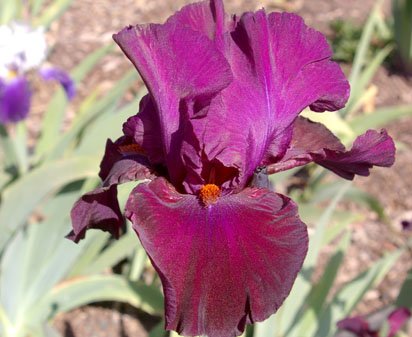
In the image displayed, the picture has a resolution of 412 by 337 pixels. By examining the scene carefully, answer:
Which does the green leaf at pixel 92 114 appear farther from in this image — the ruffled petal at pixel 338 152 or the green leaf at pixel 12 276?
the ruffled petal at pixel 338 152

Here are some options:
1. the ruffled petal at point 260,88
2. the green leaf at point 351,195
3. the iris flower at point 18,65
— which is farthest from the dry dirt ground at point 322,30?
the ruffled petal at point 260,88

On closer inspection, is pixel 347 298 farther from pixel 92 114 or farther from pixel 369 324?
pixel 92 114

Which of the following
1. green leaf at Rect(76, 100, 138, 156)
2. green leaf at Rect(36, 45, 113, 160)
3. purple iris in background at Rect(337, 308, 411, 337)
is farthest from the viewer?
green leaf at Rect(36, 45, 113, 160)

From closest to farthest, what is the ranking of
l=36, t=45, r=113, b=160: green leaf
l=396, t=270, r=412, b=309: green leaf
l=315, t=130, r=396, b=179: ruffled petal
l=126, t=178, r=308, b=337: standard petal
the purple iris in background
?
l=126, t=178, r=308, b=337: standard petal < l=315, t=130, r=396, b=179: ruffled petal < the purple iris in background < l=396, t=270, r=412, b=309: green leaf < l=36, t=45, r=113, b=160: green leaf

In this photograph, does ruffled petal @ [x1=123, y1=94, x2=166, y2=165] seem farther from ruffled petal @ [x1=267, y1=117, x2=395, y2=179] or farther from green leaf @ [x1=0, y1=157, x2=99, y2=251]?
green leaf @ [x1=0, y1=157, x2=99, y2=251]

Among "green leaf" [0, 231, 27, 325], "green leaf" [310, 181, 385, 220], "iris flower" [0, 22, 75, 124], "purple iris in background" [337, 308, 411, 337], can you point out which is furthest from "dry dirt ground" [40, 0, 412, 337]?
"purple iris in background" [337, 308, 411, 337]

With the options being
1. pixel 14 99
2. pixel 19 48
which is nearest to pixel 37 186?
pixel 14 99

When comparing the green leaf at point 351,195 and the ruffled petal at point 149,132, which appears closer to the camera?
the ruffled petal at point 149,132

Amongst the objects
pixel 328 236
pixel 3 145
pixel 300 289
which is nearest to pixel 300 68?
pixel 300 289
